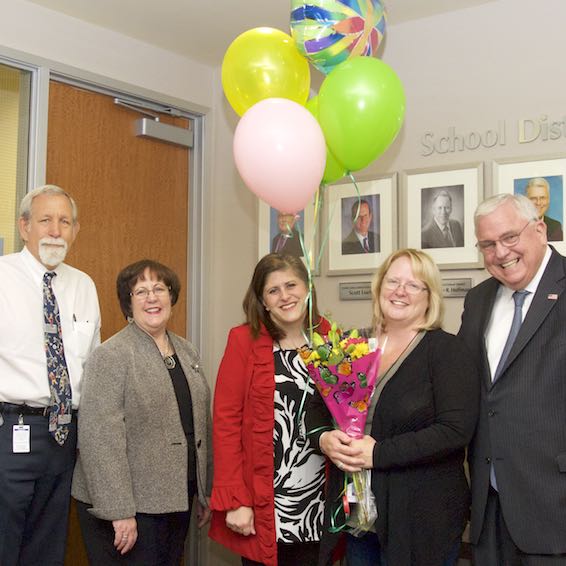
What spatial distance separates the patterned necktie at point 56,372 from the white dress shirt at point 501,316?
1.40 metres

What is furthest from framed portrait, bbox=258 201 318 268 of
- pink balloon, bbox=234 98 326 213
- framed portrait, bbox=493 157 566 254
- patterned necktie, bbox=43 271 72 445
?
patterned necktie, bbox=43 271 72 445

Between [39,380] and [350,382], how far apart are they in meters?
1.09

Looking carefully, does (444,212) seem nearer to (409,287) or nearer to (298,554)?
(409,287)

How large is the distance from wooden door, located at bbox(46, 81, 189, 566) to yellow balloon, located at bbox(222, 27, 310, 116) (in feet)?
3.51

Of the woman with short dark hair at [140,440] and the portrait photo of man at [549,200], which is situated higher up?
the portrait photo of man at [549,200]

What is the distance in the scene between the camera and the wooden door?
11.2 ft

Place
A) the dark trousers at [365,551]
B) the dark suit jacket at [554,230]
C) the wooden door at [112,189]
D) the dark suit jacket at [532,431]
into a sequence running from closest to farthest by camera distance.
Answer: the dark suit jacket at [532,431] < the dark trousers at [365,551] < the dark suit jacket at [554,230] < the wooden door at [112,189]

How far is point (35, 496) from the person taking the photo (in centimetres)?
260

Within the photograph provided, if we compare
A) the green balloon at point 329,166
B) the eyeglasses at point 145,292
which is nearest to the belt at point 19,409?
the eyeglasses at point 145,292

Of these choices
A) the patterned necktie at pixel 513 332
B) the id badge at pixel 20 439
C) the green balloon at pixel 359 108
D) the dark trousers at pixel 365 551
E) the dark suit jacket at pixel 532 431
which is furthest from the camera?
the id badge at pixel 20 439

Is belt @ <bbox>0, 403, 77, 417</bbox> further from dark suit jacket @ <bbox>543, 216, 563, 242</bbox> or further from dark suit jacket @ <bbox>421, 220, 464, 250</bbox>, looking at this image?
dark suit jacket @ <bbox>543, 216, 563, 242</bbox>

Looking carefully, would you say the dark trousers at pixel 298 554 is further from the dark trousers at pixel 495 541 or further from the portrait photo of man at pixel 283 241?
the portrait photo of man at pixel 283 241

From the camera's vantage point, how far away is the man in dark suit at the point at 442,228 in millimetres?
3246

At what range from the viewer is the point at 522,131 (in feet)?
10.2
